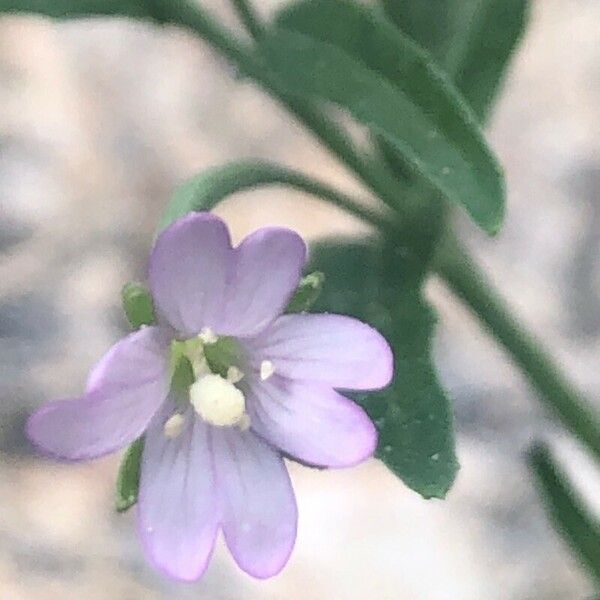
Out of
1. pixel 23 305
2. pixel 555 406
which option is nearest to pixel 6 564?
pixel 23 305

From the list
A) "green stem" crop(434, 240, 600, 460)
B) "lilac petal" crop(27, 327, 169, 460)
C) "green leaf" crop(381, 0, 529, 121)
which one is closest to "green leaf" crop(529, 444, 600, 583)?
"green stem" crop(434, 240, 600, 460)

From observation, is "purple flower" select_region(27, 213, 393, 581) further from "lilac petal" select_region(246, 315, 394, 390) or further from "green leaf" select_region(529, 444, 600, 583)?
"green leaf" select_region(529, 444, 600, 583)

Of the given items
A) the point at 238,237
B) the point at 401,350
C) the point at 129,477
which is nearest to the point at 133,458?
the point at 129,477

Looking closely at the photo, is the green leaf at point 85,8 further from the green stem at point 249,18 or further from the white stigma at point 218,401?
the white stigma at point 218,401

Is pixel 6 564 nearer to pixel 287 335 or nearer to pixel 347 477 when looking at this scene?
pixel 347 477

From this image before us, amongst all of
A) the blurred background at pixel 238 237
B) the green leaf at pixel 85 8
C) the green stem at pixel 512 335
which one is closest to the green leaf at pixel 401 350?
the green stem at pixel 512 335

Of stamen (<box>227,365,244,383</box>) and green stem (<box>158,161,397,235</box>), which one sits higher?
green stem (<box>158,161,397,235</box>)

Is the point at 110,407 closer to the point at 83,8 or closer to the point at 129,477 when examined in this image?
the point at 129,477
